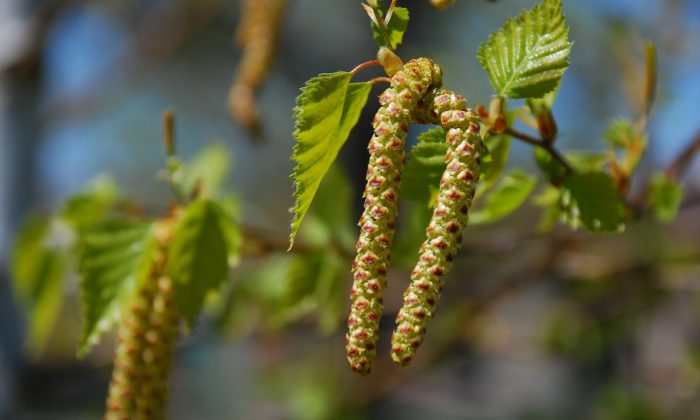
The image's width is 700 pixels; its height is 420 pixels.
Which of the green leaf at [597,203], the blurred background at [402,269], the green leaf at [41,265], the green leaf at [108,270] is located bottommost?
the blurred background at [402,269]

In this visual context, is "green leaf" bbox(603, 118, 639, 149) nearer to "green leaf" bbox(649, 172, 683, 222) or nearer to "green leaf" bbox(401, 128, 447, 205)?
"green leaf" bbox(649, 172, 683, 222)

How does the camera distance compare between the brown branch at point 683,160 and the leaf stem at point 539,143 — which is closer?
the leaf stem at point 539,143

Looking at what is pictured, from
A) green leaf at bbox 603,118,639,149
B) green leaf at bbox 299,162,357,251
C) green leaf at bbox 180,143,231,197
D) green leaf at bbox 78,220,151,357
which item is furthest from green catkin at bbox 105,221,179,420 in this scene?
green leaf at bbox 603,118,639,149

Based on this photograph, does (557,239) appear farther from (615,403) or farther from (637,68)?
(615,403)

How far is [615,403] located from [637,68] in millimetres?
759

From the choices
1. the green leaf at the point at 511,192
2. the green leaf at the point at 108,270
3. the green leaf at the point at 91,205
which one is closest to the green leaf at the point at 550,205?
the green leaf at the point at 511,192

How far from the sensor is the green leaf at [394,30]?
43 cm

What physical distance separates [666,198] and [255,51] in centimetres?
58

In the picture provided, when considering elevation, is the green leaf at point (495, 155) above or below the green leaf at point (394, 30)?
below

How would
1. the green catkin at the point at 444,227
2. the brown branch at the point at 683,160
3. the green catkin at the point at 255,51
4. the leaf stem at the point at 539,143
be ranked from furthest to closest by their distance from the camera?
the green catkin at the point at 255,51 < the brown branch at the point at 683,160 < the leaf stem at the point at 539,143 < the green catkin at the point at 444,227

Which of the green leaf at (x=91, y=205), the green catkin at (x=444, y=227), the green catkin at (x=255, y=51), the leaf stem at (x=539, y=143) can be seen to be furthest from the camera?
the green catkin at (x=255, y=51)

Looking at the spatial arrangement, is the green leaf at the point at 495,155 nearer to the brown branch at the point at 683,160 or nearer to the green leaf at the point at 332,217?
the brown branch at the point at 683,160

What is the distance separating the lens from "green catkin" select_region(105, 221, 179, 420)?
596mm

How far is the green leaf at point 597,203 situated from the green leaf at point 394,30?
0.68 ft
